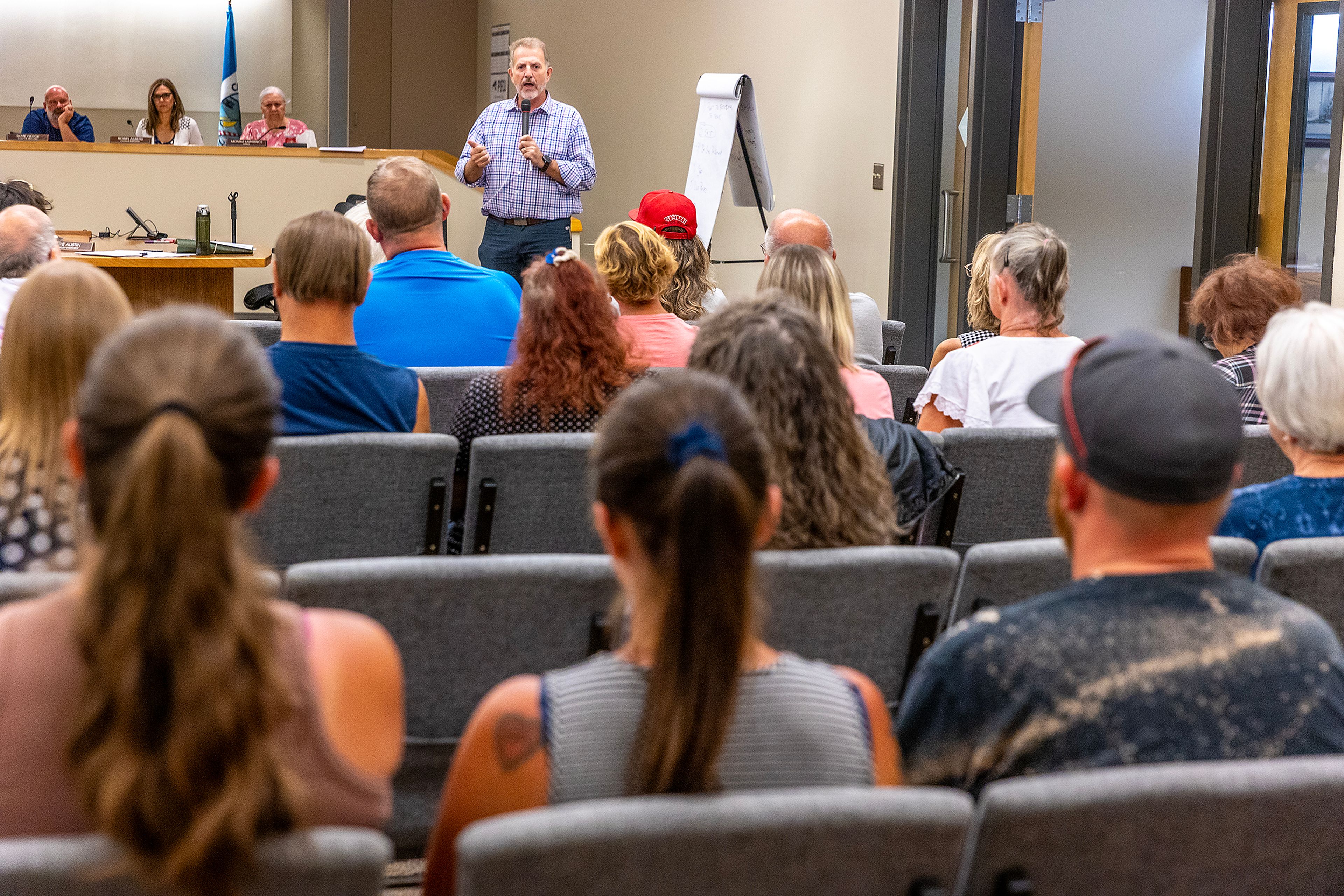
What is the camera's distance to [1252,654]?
1250 mm

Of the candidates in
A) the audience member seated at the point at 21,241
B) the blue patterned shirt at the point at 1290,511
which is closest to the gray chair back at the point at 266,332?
the audience member seated at the point at 21,241

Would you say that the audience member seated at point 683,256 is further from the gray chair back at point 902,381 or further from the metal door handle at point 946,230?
the metal door handle at point 946,230

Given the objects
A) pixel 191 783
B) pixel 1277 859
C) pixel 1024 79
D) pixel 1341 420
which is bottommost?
pixel 1277 859

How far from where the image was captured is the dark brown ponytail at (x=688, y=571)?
43.9 inches

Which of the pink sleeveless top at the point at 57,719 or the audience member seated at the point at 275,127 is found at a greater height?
the audience member seated at the point at 275,127

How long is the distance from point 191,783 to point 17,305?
1225 mm

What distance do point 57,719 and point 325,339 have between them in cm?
171

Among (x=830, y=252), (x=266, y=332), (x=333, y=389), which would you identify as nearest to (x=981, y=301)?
(x=830, y=252)

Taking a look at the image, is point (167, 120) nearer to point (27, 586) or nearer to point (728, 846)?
point (27, 586)

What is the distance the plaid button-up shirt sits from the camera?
3131 mm

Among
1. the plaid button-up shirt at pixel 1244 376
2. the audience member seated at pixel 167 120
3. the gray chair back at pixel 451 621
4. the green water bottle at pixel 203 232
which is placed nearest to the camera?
the gray chair back at pixel 451 621

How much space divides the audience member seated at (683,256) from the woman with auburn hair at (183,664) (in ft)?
10.5

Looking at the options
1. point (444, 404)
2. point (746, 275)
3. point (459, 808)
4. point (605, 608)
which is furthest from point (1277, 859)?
point (746, 275)

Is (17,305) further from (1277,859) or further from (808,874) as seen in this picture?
(1277,859)
